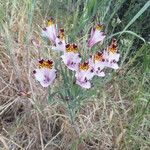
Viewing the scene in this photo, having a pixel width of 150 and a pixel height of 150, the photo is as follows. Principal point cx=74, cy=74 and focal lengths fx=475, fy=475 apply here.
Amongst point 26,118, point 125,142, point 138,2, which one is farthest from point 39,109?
point 138,2

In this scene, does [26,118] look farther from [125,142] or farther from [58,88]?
[125,142]

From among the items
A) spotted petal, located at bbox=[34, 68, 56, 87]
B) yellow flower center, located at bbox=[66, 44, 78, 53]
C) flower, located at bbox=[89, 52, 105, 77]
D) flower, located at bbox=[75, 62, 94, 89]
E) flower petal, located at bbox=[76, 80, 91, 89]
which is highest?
flower, located at bbox=[89, 52, 105, 77]

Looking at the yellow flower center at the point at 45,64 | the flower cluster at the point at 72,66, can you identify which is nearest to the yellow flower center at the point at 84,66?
the flower cluster at the point at 72,66

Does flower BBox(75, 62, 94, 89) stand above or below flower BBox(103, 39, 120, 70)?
below

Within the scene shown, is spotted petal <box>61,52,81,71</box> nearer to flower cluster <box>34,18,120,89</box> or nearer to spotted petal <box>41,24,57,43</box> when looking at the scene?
flower cluster <box>34,18,120,89</box>

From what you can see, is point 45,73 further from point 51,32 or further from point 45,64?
point 51,32

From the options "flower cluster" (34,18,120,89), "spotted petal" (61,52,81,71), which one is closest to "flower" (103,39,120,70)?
"flower cluster" (34,18,120,89)

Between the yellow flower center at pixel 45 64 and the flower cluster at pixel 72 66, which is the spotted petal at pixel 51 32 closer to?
the flower cluster at pixel 72 66
